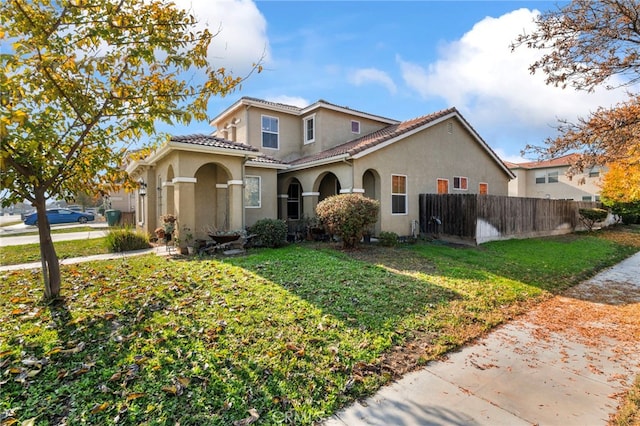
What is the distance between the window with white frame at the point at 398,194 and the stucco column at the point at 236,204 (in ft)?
22.1

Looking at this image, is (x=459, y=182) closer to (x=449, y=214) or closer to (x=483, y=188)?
(x=483, y=188)

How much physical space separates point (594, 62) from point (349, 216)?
7.24 m

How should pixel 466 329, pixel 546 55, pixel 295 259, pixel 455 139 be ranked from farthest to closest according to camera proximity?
pixel 455 139 < pixel 295 259 < pixel 546 55 < pixel 466 329

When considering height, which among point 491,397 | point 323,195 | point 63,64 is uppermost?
point 63,64

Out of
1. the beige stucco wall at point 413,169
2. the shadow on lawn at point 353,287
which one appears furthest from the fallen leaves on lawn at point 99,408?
the beige stucco wall at point 413,169

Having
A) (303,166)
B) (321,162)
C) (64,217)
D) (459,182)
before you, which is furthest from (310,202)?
(64,217)

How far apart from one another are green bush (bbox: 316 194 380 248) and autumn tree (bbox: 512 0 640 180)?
5.80 m

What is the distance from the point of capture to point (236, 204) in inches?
489

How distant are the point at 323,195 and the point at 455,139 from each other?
7.69 meters

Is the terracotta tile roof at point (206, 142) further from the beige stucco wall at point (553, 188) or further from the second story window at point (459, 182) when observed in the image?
the beige stucco wall at point (553, 188)

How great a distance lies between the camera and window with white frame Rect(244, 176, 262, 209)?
1426 centimetres

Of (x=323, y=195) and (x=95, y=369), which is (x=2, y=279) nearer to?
(x=95, y=369)

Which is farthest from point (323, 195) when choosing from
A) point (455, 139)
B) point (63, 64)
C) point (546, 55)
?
point (63, 64)

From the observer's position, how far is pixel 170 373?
3604 mm
